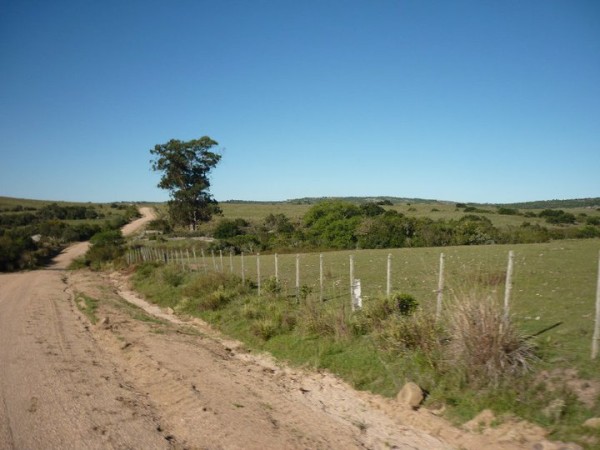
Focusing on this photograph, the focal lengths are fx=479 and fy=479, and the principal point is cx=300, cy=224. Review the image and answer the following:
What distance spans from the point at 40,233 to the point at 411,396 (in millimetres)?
67823

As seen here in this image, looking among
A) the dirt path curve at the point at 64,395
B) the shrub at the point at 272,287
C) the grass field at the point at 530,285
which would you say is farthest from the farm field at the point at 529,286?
the dirt path curve at the point at 64,395

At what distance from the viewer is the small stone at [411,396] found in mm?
7309

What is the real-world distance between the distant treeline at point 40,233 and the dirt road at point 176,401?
28126mm

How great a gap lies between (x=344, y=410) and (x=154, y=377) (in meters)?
3.68

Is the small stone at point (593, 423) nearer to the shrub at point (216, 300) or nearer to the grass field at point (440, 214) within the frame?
the shrub at point (216, 300)

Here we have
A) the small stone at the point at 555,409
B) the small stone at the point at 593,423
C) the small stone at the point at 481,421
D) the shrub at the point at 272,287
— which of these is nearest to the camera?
the small stone at the point at 593,423

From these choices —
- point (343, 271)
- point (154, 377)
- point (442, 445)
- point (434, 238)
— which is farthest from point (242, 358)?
point (434, 238)

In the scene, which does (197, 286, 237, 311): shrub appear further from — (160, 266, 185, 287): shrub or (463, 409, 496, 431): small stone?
(463, 409, 496, 431): small stone

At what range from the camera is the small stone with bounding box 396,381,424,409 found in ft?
24.0

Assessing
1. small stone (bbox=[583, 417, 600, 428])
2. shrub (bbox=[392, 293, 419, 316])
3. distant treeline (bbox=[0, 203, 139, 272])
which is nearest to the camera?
small stone (bbox=[583, 417, 600, 428])

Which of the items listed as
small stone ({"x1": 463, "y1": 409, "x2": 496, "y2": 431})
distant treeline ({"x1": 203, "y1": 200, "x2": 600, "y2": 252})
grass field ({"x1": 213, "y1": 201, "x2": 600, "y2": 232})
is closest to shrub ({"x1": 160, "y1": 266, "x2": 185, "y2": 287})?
small stone ({"x1": 463, "y1": 409, "x2": 496, "y2": 431})

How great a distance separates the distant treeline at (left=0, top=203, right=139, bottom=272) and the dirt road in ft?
92.3

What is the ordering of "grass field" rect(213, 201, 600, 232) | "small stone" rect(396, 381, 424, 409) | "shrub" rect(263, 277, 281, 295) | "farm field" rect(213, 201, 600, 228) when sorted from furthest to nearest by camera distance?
"farm field" rect(213, 201, 600, 228) < "grass field" rect(213, 201, 600, 232) < "shrub" rect(263, 277, 281, 295) < "small stone" rect(396, 381, 424, 409)

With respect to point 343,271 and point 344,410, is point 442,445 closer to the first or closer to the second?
point 344,410
